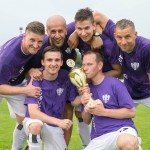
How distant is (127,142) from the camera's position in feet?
15.5

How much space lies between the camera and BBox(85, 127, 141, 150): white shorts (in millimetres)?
4932

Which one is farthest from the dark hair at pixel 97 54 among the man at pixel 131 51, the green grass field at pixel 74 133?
the green grass field at pixel 74 133

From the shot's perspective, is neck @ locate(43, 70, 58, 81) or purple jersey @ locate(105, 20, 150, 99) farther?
neck @ locate(43, 70, 58, 81)

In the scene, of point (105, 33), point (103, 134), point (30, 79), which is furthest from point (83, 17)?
point (103, 134)

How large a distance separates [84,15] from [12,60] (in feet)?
3.88

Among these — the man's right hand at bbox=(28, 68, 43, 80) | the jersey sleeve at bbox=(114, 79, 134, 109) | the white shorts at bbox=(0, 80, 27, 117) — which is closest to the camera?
the jersey sleeve at bbox=(114, 79, 134, 109)

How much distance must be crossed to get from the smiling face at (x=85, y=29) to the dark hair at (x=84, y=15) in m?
0.04

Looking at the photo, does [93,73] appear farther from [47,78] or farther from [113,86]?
[47,78]

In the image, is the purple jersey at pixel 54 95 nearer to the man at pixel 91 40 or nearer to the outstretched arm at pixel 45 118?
the outstretched arm at pixel 45 118

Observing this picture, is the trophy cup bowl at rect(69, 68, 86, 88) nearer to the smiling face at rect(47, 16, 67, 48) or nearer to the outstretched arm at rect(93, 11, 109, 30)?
the smiling face at rect(47, 16, 67, 48)

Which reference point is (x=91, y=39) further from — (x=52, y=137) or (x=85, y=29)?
(x=52, y=137)

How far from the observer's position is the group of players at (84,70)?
202 inches

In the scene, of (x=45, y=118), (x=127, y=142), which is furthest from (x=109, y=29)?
(x=127, y=142)

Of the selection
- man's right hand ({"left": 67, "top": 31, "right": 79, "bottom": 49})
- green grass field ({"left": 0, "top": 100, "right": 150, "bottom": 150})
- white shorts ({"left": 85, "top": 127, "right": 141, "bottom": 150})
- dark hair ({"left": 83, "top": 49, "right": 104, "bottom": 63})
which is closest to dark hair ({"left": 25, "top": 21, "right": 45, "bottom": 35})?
man's right hand ({"left": 67, "top": 31, "right": 79, "bottom": 49})
